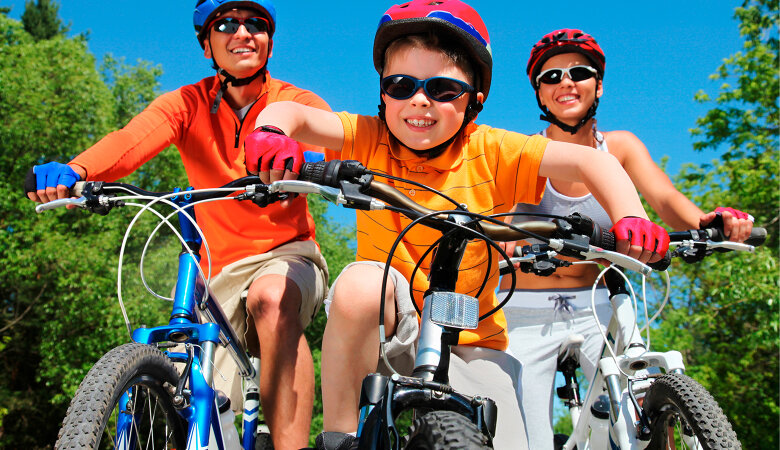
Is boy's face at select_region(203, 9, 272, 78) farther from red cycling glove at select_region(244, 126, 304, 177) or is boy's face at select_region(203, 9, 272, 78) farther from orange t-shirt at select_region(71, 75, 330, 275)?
red cycling glove at select_region(244, 126, 304, 177)

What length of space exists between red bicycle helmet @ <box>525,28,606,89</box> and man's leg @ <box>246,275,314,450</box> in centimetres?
224

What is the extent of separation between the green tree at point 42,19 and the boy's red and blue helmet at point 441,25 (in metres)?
35.7

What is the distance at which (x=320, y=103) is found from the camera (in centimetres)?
338

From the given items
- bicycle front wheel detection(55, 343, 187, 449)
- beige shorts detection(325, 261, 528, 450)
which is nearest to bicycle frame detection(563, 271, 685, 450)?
beige shorts detection(325, 261, 528, 450)

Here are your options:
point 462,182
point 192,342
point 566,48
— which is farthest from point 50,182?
point 566,48

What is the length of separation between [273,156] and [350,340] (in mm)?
676

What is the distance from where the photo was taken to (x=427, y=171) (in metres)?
2.60

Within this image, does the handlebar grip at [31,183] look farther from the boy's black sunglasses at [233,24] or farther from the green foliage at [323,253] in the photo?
the green foliage at [323,253]

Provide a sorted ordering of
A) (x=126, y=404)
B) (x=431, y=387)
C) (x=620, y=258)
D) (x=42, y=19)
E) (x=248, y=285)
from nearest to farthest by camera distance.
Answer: (x=431, y=387), (x=620, y=258), (x=126, y=404), (x=248, y=285), (x=42, y=19)

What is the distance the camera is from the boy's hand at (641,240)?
1.86 meters

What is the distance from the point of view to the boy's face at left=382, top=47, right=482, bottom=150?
2.42 meters

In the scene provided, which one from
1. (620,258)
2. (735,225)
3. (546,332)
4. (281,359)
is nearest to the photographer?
(620,258)

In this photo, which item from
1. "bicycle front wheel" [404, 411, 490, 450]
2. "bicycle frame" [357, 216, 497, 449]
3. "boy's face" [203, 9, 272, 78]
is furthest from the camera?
"boy's face" [203, 9, 272, 78]

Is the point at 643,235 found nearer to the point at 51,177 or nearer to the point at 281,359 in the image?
the point at 281,359
